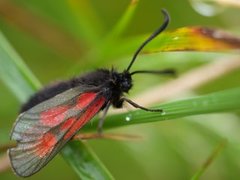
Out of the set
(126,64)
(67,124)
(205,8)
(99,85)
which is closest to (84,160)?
(67,124)

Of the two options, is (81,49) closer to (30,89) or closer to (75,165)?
(30,89)

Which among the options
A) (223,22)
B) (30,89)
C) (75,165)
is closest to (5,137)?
(30,89)

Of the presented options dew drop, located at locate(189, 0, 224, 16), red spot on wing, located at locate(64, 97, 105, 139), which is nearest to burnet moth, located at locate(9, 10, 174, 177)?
red spot on wing, located at locate(64, 97, 105, 139)

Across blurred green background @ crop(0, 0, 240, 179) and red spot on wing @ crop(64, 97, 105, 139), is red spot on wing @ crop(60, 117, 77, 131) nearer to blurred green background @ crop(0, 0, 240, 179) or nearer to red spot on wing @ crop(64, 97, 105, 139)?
red spot on wing @ crop(64, 97, 105, 139)

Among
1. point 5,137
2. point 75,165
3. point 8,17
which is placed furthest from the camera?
point 8,17

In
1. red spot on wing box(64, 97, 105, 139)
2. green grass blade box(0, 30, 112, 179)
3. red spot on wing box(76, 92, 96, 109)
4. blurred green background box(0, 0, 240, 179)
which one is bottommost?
blurred green background box(0, 0, 240, 179)

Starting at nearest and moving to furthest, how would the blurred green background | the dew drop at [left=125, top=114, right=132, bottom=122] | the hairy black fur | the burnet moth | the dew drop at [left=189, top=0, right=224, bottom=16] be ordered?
1. the burnet moth
2. the dew drop at [left=125, top=114, right=132, bottom=122]
3. the hairy black fur
4. the dew drop at [left=189, top=0, right=224, bottom=16]
5. the blurred green background

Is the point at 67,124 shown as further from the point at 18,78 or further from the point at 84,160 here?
the point at 18,78
